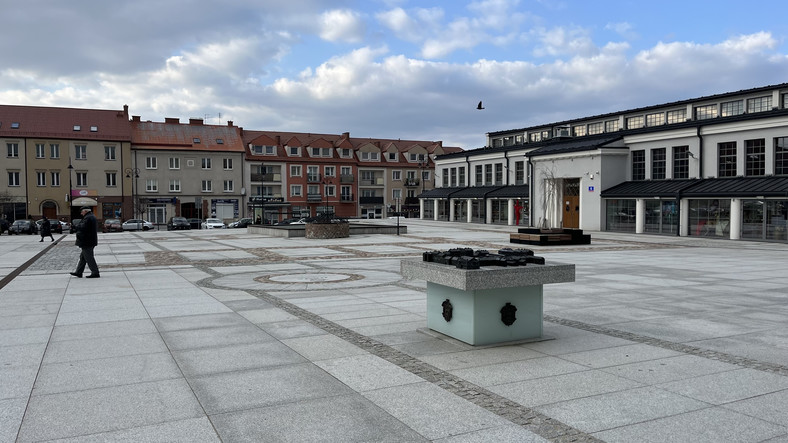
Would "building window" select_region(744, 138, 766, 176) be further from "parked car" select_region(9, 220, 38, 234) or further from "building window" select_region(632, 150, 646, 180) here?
"parked car" select_region(9, 220, 38, 234)

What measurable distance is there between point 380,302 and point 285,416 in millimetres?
5766

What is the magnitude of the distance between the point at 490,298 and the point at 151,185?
68655mm

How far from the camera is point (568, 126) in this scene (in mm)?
55500

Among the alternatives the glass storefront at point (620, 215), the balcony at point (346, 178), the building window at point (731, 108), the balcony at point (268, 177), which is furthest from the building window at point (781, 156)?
the balcony at point (268, 177)

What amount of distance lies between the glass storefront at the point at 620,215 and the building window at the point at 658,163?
2.33 m

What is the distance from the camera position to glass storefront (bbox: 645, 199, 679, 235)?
3547 cm

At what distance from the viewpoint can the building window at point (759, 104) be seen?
126 ft

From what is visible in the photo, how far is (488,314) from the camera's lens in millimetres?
7207

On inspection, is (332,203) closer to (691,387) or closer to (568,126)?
(568,126)

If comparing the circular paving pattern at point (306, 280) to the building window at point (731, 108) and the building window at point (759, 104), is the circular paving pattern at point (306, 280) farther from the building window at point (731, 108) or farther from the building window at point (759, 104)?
the building window at point (731, 108)

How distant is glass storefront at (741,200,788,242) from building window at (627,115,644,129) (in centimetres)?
1830

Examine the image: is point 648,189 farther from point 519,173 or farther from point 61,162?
point 61,162

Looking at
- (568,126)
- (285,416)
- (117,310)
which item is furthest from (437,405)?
(568,126)

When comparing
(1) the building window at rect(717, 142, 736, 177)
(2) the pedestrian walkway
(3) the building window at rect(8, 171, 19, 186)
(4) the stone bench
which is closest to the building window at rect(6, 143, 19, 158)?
(3) the building window at rect(8, 171, 19, 186)
